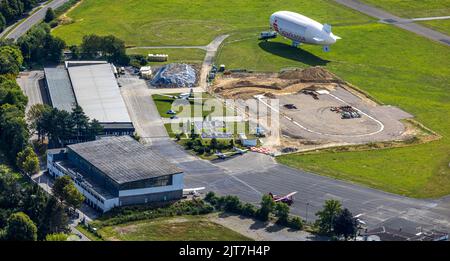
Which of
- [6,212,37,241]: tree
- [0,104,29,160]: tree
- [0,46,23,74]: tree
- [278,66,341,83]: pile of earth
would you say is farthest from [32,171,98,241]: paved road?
[278,66,341,83]: pile of earth

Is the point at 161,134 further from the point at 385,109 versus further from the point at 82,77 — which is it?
the point at 385,109

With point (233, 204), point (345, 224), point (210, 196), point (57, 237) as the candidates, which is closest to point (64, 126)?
point (210, 196)

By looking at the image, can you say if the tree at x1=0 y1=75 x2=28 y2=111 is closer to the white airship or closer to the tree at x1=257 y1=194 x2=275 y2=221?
the tree at x1=257 y1=194 x2=275 y2=221

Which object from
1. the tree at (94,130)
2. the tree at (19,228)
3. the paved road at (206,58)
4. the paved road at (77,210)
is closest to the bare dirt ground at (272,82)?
the paved road at (206,58)

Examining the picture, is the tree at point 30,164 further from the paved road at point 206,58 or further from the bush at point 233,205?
the paved road at point 206,58

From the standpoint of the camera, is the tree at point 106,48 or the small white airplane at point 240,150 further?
the tree at point 106,48
